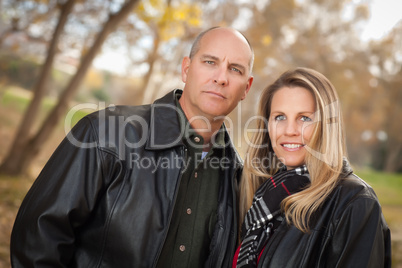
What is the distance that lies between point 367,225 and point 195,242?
3.25 feet

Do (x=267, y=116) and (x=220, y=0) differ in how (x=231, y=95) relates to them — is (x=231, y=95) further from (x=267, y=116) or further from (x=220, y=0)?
(x=220, y=0)

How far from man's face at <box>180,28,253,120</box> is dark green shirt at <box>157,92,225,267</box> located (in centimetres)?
14

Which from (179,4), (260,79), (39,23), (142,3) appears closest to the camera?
(142,3)

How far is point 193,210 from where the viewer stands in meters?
2.26

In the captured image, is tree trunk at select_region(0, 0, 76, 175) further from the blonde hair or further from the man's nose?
the blonde hair

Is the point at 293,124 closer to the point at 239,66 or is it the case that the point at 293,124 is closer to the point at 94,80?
the point at 239,66

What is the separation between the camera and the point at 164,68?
1309cm

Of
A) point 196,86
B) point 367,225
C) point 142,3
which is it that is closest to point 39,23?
point 142,3

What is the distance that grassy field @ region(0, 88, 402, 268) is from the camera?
5805mm

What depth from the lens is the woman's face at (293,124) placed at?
2.14 m

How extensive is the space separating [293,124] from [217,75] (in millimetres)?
634

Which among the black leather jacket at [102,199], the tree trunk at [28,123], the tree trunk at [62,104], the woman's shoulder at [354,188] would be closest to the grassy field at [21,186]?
the tree trunk at [28,123]

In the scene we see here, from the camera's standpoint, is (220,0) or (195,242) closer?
(195,242)

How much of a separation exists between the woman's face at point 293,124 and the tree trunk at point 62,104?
18.0 feet
